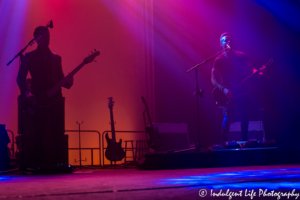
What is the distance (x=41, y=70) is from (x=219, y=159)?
8.37ft

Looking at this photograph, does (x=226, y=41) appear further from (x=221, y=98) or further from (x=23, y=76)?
(x=23, y=76)

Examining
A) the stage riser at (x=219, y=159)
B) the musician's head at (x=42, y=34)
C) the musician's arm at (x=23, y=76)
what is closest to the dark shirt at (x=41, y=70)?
the musician's arm at (x=23, y=76)

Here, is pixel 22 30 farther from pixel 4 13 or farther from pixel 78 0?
pixel 78 0

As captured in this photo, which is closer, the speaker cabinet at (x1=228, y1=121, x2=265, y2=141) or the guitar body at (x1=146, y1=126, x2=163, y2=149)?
the guitar body at (x1=146, y1=126, x2=163, y2=149)

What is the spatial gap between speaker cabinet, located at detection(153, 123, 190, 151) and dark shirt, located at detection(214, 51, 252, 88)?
1353 millimetres

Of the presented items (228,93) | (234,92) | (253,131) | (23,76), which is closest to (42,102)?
(23,76)

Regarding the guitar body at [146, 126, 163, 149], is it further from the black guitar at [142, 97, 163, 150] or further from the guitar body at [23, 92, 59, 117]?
the guitar body at [23, 92, 59, 117]

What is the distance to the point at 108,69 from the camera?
23.7 ft

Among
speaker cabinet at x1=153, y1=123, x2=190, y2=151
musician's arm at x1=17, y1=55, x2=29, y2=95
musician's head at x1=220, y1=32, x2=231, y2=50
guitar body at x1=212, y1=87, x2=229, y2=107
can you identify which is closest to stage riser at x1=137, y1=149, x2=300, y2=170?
guitar body at x1=212, y1=87, x2=229, y2=107

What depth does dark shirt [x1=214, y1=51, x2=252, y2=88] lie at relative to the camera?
5500 millimetres

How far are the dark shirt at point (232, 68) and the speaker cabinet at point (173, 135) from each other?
1.35 m

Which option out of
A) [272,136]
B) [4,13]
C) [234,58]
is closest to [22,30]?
[4,13]

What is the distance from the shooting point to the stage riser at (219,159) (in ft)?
15.6

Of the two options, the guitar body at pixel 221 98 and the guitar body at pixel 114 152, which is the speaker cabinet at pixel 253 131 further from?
the guitar body at pixel 114 152
